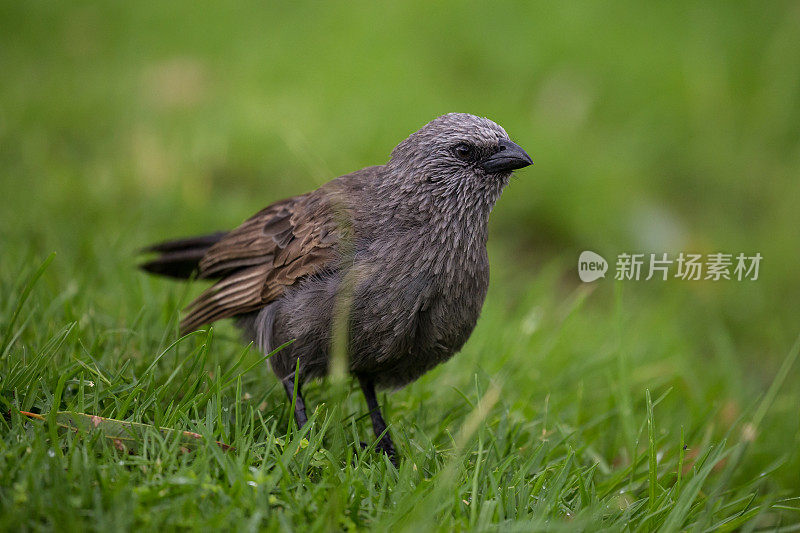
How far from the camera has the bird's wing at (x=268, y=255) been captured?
3273mm

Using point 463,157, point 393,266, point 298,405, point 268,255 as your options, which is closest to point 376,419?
point 298,405

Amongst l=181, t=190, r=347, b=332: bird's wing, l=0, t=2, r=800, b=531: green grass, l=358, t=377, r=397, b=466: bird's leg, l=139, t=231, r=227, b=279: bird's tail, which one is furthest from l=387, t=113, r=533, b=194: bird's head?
l=139, t=231, r=227, b=279: bird's tail

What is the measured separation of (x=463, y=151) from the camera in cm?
320

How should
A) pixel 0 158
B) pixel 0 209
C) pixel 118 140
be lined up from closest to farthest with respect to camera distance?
pixel 0 209 → pixel 0 158 → pixel 118 140

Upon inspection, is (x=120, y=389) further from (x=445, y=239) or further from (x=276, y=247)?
(x=445, y=239)

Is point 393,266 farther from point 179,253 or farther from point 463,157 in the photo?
point 179,253

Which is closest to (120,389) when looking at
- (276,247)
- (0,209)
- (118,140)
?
(276,247)

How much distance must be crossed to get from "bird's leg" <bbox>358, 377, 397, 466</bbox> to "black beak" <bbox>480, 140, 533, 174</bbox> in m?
1.07

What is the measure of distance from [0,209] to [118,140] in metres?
1.48

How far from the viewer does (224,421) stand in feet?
9.47

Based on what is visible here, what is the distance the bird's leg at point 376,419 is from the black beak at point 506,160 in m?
1.07

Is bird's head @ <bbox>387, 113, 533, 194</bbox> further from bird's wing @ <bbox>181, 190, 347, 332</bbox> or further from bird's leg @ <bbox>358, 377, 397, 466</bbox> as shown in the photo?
bird's leg @ <bbox>358, 377, 397, 466</bbox>

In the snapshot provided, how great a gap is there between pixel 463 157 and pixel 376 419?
119 centimetres

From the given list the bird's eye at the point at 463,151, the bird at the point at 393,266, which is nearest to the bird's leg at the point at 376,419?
the bird at the point at 393,266
